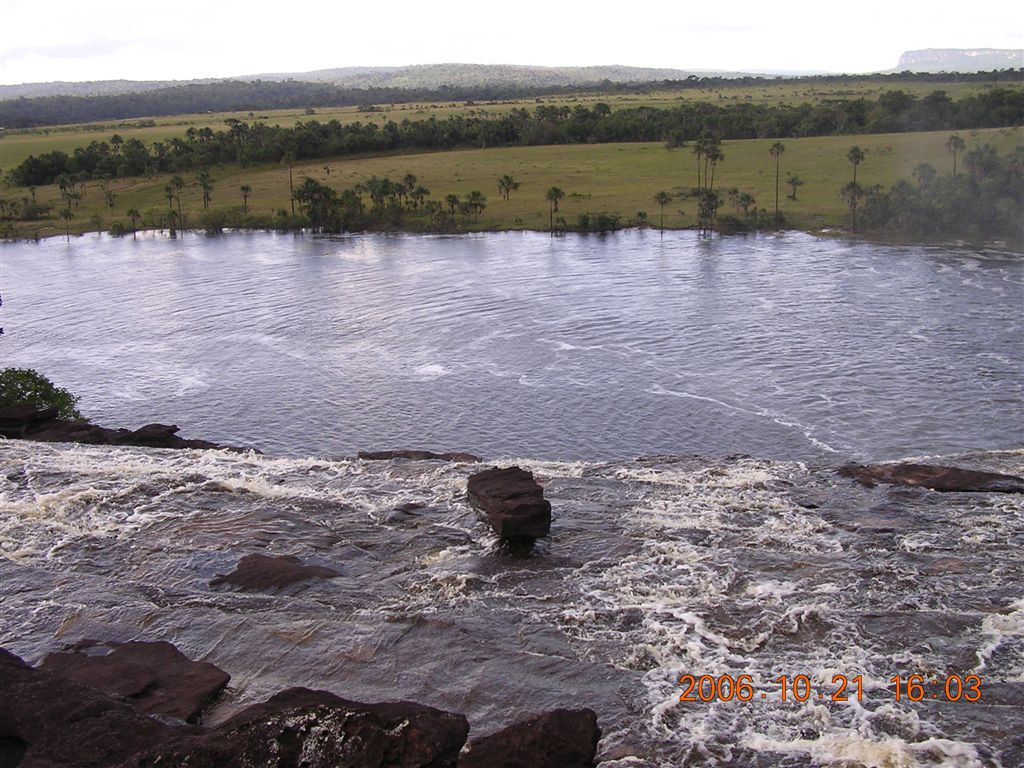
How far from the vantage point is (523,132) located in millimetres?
183875

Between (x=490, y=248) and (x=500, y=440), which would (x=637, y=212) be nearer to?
(x=490, y=248)

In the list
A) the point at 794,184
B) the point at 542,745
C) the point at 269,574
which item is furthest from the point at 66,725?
the point at 794,184

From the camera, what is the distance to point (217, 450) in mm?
48594

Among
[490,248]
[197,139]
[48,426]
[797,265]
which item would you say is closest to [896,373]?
[797,265]

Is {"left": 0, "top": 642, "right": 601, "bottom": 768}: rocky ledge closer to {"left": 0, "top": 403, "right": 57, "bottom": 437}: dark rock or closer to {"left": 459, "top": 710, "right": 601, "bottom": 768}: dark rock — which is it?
{"left": 459, "top": 710, "right": 601, "bottom": 768}: dark rock

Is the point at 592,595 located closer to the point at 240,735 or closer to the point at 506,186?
the point at 240,735

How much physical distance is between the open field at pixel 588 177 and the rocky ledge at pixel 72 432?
82.1 m

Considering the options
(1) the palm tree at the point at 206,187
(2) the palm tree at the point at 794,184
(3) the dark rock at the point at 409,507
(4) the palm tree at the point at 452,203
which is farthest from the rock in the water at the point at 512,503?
(1) the palm tree at the point at 206,187

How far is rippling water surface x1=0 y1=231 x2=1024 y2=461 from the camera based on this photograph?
180 feet

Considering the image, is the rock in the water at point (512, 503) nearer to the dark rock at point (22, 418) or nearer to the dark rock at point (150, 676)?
the dark rock at point (150, 676)

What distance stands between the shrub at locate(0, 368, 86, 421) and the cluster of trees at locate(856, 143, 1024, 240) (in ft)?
295

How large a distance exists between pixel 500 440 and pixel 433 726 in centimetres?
3452

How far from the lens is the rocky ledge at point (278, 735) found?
19.0 meters

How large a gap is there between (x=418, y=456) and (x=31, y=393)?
84.6 ft
